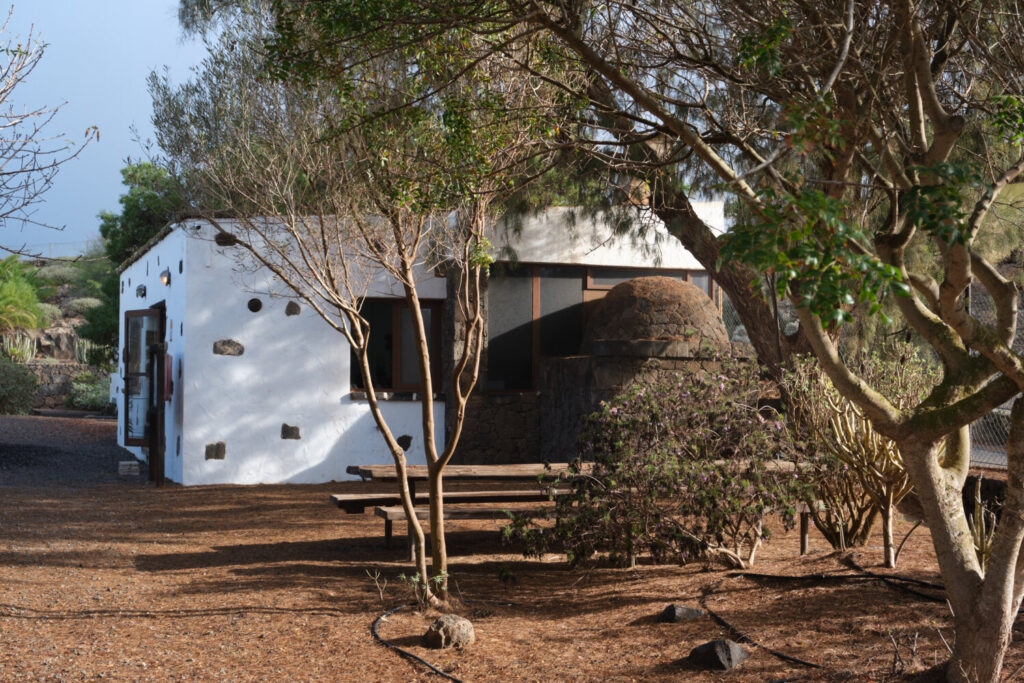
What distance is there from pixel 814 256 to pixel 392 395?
10428 millimetres

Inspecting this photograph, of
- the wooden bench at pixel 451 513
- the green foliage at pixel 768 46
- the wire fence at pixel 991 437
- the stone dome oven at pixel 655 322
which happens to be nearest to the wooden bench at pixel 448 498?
the wooden bench at pixel 451 513

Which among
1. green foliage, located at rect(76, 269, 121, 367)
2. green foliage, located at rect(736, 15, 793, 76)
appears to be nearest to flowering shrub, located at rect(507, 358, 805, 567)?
green foliage, located at rect(736, 15, 793, 76)

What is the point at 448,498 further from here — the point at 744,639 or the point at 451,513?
the point at 744,639

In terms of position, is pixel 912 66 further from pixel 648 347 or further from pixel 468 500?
pixel 648 347

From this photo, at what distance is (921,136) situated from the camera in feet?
14.7

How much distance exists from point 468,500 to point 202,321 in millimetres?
5449

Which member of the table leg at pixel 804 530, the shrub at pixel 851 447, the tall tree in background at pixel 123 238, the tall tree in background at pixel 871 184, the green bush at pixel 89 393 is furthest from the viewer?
the green bush at pixel 89 393

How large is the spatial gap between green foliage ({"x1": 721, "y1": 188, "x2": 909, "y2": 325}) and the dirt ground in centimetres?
239

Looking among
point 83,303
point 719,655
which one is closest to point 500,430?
point 719,655

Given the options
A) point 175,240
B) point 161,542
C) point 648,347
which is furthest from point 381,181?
point 175,240

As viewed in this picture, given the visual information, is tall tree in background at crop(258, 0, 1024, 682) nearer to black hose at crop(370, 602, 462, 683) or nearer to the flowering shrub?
the flowering shrub

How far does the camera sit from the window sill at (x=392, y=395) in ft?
41.1

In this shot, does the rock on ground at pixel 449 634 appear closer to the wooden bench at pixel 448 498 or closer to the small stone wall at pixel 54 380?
the wooden bench at pixel 448 498

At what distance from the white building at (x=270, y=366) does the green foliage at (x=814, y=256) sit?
27.3 feet
